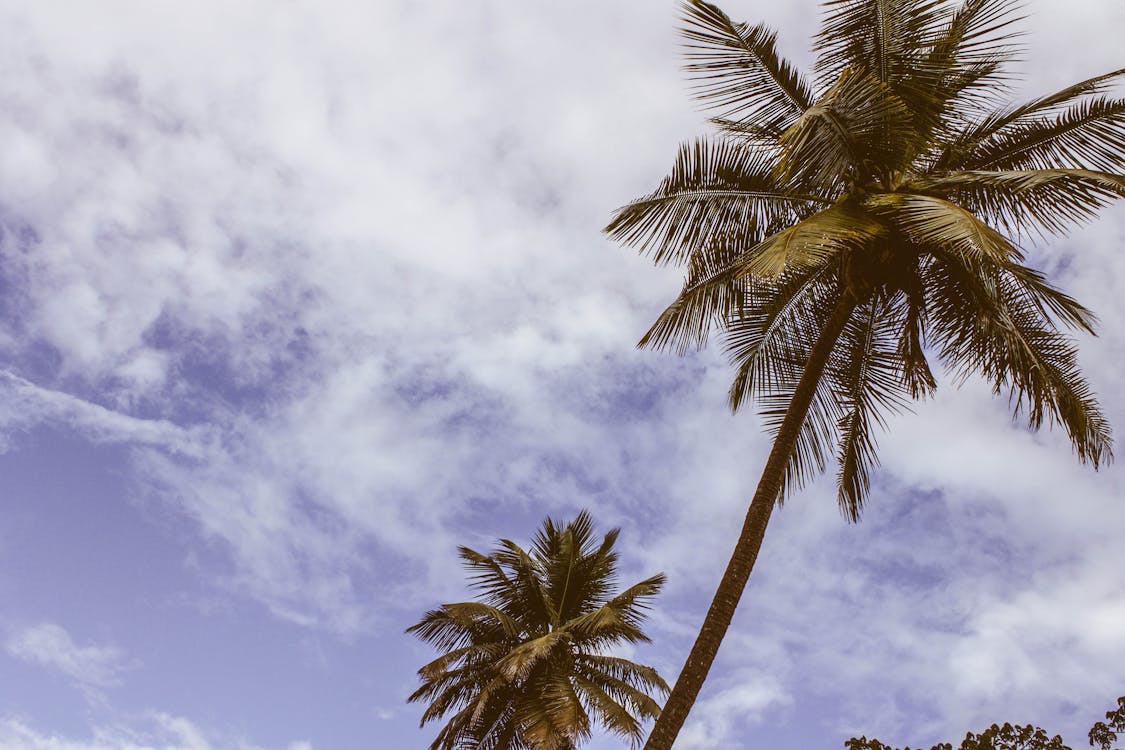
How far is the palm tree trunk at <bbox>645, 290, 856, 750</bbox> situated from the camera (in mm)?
8520

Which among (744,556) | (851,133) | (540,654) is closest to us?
(744,556)

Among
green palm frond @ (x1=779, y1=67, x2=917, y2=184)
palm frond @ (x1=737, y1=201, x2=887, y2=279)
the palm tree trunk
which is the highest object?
green palm frond @ (x1=779, y1=67, x2=917, y2=184)

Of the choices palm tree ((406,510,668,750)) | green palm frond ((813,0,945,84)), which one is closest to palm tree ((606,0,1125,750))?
green palm frond ((813,0,945,84))

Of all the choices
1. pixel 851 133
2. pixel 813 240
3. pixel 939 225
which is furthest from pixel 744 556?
pixel 851 133

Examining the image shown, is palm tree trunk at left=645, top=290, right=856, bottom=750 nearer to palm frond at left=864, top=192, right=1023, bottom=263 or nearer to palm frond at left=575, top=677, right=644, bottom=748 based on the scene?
palm frond at left=864, top=192, right=1023, bottom=263

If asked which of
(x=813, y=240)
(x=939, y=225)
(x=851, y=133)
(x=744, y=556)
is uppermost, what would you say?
(x=851, y=133)

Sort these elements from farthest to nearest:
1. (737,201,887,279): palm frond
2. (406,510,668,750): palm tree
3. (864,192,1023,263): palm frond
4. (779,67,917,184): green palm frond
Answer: (406,510,668,750): palm tree
(779,67,917,184): green palm frond
(737,201,887,279): palm frond
(864,192,1023,263): palm frond

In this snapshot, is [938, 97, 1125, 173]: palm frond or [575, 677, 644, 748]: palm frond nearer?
[938, 97, 1125, 173]: palm frond

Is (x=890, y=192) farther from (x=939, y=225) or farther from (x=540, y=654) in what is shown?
(x=540, y=654)

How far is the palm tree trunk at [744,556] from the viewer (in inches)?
335

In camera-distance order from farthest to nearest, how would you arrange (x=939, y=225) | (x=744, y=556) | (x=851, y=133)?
1. (x=851, y=133)
2. (x=744, y=556)
3. (x=939, y=225)

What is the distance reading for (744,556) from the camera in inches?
372

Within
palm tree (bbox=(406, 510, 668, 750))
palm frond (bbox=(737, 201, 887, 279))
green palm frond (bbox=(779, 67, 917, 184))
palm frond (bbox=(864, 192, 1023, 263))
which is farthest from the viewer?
palm tree (bbox=(406, 510, 668, 750))

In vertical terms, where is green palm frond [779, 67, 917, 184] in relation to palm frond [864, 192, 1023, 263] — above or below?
above
